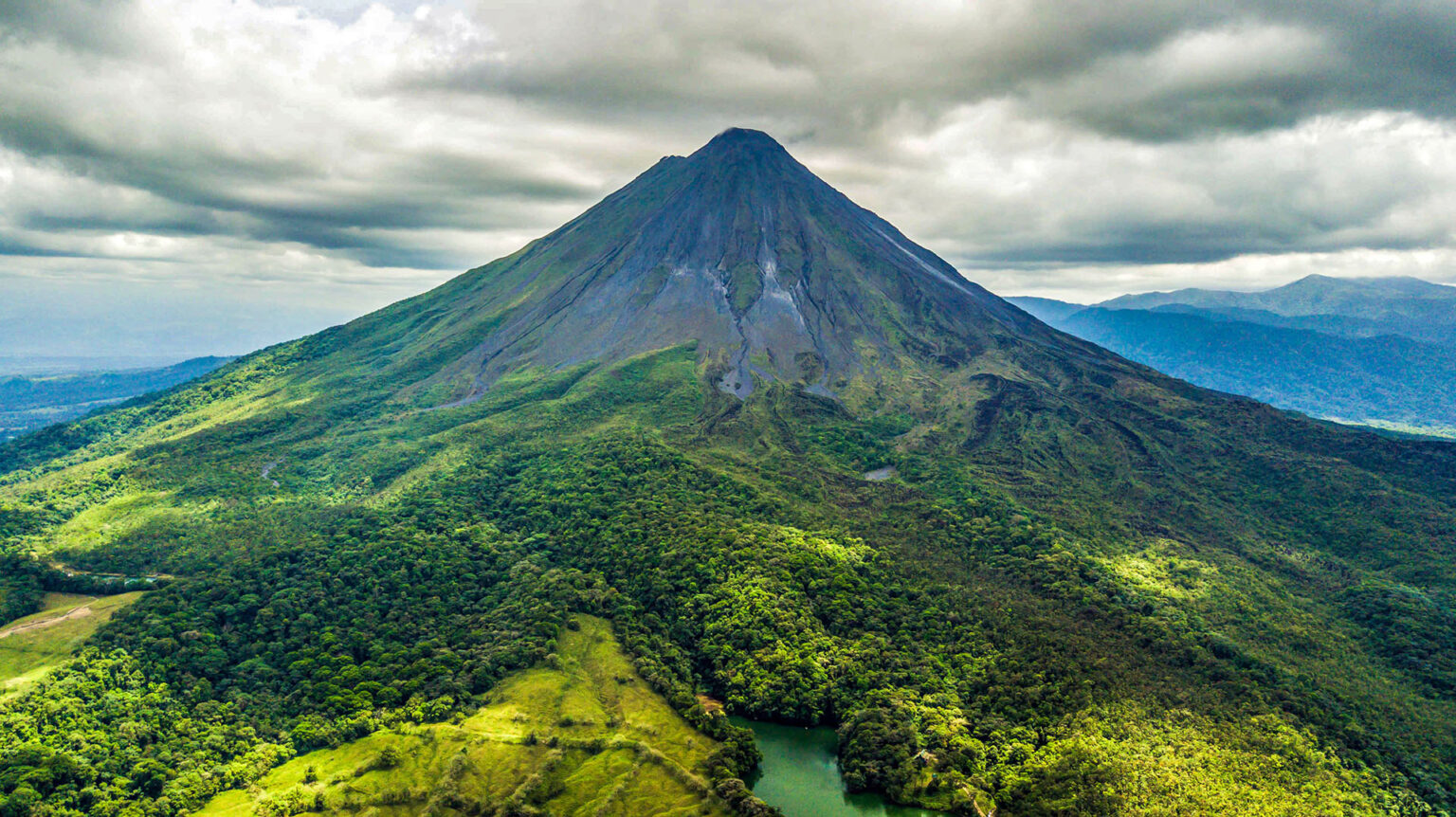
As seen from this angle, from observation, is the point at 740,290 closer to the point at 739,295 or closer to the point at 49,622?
the point at 739,295

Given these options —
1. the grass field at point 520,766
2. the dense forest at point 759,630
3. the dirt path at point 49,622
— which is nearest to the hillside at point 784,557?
the dense forest at point 759,630

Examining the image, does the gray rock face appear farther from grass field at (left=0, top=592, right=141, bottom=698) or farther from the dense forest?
grass field at (left=0, top=592, right=141, bottom=698)

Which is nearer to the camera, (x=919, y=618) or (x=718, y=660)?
Answer: (x=718, y=660)

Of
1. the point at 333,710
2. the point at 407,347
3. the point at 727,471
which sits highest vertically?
the point at 407,347

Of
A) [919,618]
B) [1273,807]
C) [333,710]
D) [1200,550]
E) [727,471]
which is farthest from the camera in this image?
[727,471]

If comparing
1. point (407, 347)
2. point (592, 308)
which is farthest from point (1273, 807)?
point (407, 347)

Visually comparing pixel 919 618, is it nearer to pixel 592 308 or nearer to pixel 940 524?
pixel 940 524

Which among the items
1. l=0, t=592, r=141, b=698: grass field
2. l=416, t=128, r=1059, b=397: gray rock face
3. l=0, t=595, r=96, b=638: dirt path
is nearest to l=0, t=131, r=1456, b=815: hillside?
l=416, t=128, r=1059, b=397: gray rock face
